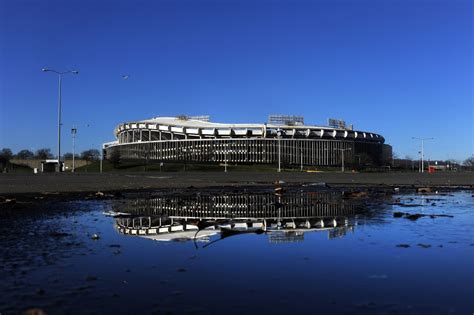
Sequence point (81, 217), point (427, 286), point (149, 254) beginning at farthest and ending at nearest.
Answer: point (81, 217), point (149, 254), point (427, 286)

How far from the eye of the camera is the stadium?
522 feet

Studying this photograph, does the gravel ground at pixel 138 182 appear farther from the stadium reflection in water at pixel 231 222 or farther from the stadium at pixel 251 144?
the stadium at pixel 251 144

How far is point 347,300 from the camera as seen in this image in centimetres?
377

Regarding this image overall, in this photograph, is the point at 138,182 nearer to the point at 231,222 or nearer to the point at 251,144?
the point at 231,222

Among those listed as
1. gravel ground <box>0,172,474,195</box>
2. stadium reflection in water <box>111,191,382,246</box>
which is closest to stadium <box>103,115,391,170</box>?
gravel ground <box>0,172,474,195</box>

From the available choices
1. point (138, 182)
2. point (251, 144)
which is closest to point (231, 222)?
point (138, 182)

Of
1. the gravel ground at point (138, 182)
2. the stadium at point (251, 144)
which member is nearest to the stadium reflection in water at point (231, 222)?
the gravel ground at point (138, 182)

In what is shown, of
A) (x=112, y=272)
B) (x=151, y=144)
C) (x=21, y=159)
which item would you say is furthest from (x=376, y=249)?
(x=21, y=159)

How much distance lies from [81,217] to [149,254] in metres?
4.64

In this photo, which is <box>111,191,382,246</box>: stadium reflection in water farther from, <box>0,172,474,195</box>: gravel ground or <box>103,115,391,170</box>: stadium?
<box>103,115,391,170</box>: stadium

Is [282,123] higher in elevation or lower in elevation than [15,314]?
higher

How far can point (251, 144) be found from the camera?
159125 millimetres

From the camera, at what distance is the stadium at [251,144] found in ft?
522

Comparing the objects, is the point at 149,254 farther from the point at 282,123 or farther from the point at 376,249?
the point at 282,123
